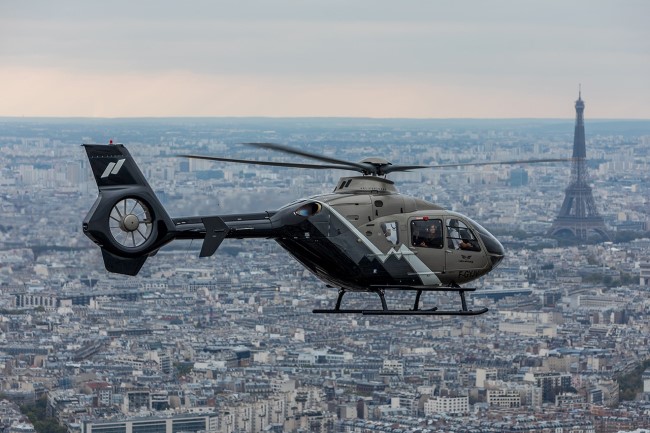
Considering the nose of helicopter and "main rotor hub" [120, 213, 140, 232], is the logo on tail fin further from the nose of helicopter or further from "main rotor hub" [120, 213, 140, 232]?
the nose of helicopter

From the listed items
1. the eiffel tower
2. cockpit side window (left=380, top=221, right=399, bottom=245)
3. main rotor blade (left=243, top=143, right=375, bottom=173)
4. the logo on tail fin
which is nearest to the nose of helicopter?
cockpit side window (left=380, top=221, right=399, bottom=245)

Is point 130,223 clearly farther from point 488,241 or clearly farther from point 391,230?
point 488,241

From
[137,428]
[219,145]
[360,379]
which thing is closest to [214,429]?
[137,428]

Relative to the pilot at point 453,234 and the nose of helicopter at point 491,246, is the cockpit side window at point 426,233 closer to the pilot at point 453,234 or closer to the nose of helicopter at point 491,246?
the pilot at point 453,234

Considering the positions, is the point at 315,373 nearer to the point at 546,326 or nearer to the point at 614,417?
the point at 614,417

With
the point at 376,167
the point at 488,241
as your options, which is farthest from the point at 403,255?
the point at 376,167

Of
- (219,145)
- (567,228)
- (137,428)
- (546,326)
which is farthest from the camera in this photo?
(567,228)
